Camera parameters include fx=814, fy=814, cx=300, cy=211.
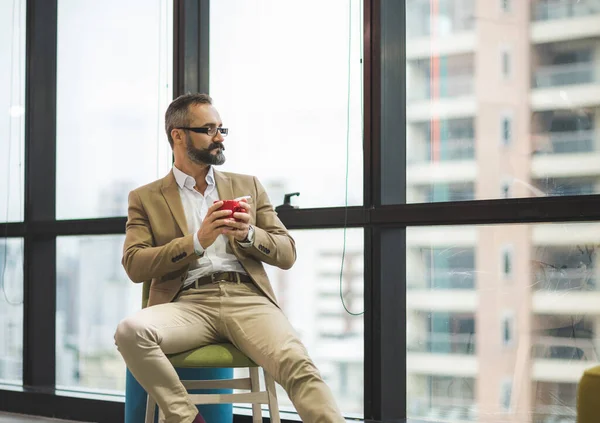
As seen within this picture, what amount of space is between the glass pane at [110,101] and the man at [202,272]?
3.39 feet

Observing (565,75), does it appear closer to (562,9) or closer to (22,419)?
(562,9)

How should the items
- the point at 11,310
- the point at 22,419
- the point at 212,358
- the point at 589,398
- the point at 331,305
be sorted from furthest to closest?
the point at 11,310 < the point at 22,419 < the point at 331,305 < the point at 212,358 < the point at 589,398

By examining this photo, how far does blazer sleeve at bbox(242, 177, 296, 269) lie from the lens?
296 centimetres

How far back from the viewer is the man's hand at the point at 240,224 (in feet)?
9.25

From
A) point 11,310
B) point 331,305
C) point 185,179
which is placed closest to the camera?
point 185,179

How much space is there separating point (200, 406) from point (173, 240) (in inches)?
26.1

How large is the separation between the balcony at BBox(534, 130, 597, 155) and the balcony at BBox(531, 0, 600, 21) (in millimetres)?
450

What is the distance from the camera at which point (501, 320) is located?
3197mm

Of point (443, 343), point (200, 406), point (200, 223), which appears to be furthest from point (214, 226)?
point (443, 343)

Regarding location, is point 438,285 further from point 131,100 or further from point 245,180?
point 131,100

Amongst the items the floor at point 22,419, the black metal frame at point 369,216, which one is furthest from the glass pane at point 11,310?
the floor at point 22,419

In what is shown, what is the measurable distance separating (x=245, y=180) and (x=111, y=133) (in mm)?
1508

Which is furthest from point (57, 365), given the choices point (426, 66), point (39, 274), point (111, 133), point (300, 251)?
point (426, 66)

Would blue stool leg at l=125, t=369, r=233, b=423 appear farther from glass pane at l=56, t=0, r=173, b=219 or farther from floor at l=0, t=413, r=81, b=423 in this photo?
glass pane at l=56, t=0, r=173, b=219
